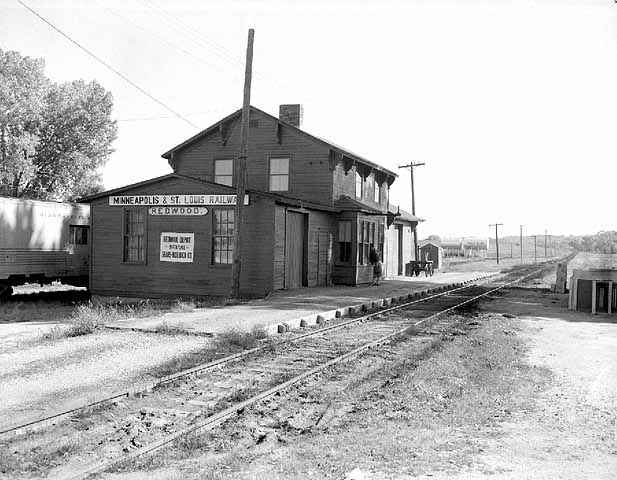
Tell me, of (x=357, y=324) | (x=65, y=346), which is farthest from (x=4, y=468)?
(x=357, y=324)

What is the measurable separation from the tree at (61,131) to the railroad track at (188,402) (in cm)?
3102

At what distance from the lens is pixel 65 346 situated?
10.7 m

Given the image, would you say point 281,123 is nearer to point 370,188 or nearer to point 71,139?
point 370,188

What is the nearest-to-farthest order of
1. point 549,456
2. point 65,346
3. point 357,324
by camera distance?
1. point 549,456
2. point 65,346
3. point 357,324

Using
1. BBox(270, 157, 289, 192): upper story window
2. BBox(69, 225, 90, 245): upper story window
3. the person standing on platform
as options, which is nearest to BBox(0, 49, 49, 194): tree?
BBox(69, 225, 90, 245): upper story window

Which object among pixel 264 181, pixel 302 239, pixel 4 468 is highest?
pixel 264 181

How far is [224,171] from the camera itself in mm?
27391

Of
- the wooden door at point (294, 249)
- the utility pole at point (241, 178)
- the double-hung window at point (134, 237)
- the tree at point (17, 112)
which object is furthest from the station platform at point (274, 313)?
the tree at point (17, 112)

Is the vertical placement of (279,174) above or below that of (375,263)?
above

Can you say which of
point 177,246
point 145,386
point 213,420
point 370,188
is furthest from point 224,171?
point 213,420

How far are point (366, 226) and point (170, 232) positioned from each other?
9.06m

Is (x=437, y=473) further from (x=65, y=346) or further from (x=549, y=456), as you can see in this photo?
(x=65, y=346)

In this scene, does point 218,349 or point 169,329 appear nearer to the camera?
point 218,349

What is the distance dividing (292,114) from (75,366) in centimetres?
2192
